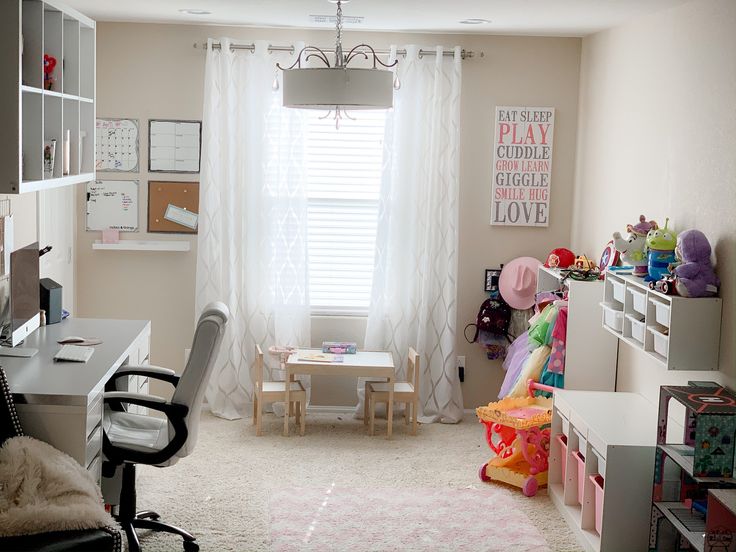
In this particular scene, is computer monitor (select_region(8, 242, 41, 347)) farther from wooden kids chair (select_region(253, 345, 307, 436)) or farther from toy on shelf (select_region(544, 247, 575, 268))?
toy on shelf (select_region(544, 247, 575, 268))

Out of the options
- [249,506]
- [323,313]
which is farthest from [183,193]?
[249,506]

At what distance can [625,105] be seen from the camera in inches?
200

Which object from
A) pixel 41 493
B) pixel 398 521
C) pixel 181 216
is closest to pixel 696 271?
pixel 398 521

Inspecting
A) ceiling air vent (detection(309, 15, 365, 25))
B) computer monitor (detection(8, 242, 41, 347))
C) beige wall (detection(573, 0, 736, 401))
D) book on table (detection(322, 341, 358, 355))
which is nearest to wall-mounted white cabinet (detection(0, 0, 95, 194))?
computer monitor (detection(8, 242, 41, 347))

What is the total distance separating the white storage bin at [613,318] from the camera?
4.41 m

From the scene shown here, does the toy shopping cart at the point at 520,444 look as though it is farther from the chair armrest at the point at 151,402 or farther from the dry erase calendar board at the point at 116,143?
the dry erase calendar board at the point at 116,143

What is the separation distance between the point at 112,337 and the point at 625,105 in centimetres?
288

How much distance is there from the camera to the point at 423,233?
5914mm

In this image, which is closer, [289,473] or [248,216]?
[289,473]

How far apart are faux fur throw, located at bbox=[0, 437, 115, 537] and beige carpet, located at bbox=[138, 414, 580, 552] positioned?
88 cm

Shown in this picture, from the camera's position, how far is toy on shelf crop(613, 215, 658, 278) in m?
4.29

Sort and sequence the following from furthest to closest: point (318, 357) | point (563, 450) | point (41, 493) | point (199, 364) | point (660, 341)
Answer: point (318, 357)
point (563, 450)
point (660, 341)
point (199, 364)
point (41, 493)

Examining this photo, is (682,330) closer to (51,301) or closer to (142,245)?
(51,301)

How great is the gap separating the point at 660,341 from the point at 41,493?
8.01ft
